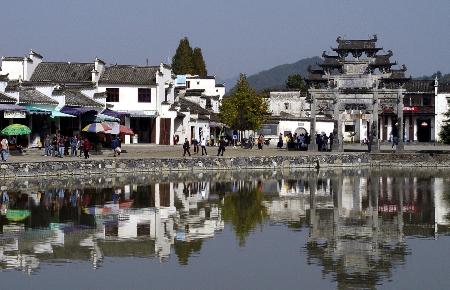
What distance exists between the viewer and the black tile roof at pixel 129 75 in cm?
7588

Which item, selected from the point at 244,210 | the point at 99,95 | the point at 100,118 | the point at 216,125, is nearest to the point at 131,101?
the point at 99,95

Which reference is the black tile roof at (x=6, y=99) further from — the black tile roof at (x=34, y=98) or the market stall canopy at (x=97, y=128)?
the market stall canopy at (x=97, y=128)

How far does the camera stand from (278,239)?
2633cm

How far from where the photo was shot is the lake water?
66.5ft

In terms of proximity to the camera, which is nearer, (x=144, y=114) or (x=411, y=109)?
(x=144, y=114)

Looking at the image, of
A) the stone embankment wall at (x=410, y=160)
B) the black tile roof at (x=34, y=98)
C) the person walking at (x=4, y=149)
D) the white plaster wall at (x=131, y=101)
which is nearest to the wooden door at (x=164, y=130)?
the white plaster wall at (x=131, y=101)

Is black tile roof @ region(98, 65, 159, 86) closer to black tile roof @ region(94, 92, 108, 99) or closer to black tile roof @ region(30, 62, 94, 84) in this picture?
black tile roof @ region(30, 62, 94, 84)

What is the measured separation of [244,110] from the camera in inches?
3327

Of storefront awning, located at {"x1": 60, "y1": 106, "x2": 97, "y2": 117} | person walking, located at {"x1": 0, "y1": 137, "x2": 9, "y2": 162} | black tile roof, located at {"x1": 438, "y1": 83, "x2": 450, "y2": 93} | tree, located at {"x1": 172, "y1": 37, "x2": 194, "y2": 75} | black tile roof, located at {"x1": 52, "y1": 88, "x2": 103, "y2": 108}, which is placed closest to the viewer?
person walking, located at {"x1": 0, "y1": 137, "x2": 9, "y2": 162}

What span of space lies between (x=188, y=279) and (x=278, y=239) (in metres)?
6.71

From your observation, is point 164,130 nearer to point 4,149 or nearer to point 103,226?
point 4,149

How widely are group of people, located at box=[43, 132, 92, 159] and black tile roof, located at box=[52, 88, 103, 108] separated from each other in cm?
616

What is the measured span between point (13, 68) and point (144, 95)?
1101 centimetres

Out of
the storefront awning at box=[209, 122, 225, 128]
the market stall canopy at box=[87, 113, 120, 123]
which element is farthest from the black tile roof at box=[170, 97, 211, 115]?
the market stall canopy at box=[87, 113, 120, 123]
